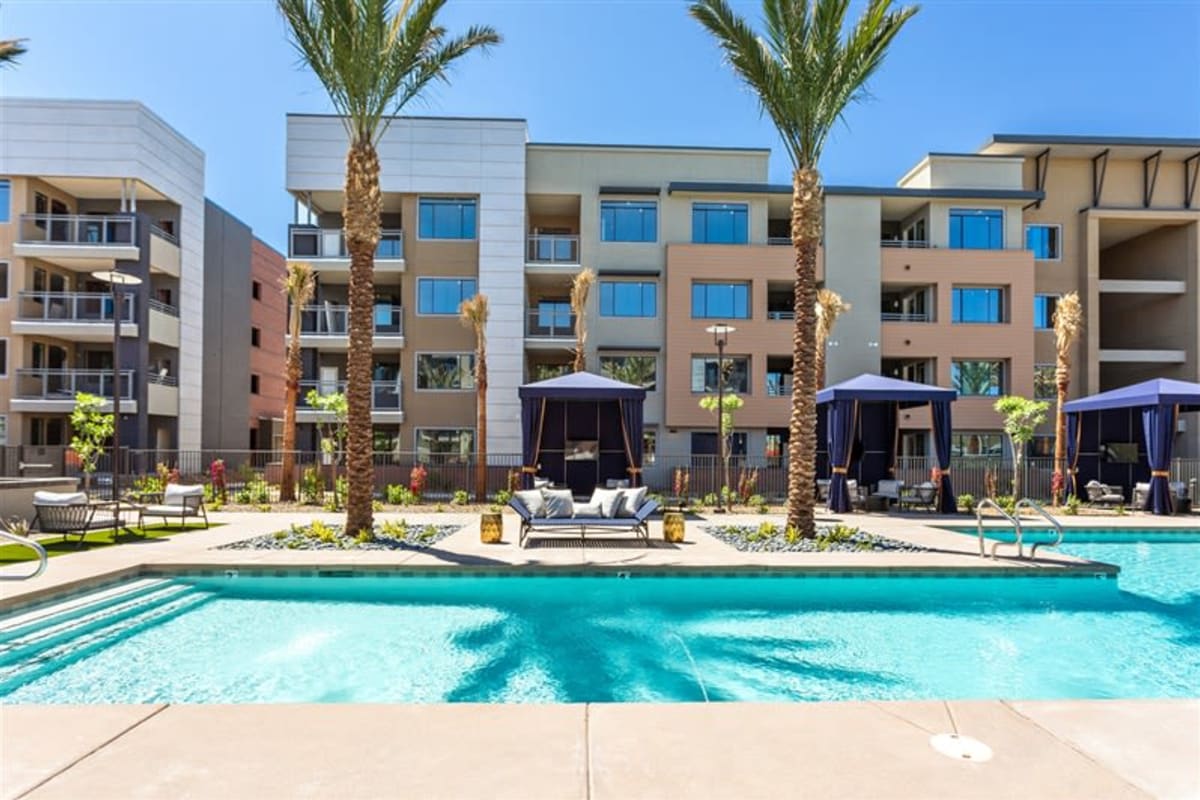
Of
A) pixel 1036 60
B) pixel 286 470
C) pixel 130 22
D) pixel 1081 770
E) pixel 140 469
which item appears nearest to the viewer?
pixel 1081 770

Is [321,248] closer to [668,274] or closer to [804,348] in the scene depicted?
[668,274]

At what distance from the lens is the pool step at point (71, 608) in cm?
697

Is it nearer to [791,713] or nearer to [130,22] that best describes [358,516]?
[130,22]

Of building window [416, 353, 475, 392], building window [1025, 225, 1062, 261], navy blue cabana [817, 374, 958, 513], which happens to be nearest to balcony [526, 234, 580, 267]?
building window [416, 353, 475, 392]

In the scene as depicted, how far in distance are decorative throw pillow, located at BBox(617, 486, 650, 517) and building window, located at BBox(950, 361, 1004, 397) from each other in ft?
65.6

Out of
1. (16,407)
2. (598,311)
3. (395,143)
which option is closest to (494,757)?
(598,311)

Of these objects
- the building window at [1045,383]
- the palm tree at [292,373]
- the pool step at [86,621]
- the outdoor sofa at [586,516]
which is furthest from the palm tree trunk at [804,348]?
the building window at [1045,383]

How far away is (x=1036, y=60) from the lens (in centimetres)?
1434

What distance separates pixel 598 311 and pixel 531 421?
10376mm

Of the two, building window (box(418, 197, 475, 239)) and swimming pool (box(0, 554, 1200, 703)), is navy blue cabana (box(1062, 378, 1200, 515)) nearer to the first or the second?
swimming pool (box(0, 554, 1200, 703))

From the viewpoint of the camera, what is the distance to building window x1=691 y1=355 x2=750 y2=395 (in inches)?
1061

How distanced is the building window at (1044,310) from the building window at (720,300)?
12.5 m

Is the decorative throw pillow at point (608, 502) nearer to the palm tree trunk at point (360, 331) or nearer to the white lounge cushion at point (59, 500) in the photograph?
the palm tree trunk at point (360, 331)

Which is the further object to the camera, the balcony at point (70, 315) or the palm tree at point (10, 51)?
the balcony at point (70, 315)
